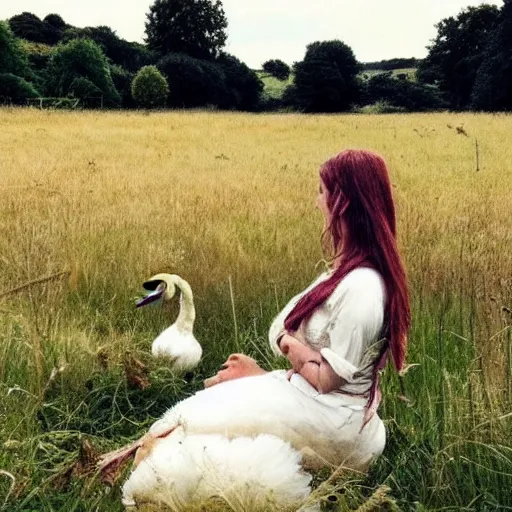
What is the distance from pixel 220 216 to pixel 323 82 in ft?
129

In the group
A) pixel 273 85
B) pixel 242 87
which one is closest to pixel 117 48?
pixel 242 87

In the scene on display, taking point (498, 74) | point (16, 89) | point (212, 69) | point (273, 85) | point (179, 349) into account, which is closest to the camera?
point (179, 349)

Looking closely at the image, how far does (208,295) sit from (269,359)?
2.98 feet

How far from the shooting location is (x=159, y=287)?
353 centimetres

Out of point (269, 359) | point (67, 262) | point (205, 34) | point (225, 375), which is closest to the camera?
point (225, 375)

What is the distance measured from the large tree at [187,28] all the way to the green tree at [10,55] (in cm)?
1715

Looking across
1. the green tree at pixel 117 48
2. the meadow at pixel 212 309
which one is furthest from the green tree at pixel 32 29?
the meadow at pixel 212 309

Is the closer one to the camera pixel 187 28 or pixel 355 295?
pixel 355 295

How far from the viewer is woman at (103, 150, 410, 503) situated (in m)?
2.10

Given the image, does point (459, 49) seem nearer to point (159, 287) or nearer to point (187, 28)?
point (187, 28)

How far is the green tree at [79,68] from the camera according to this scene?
3622cm

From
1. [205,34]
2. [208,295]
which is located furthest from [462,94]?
[208,295]

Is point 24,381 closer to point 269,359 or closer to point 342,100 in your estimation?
point 269,359

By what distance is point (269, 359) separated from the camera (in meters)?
3.80
